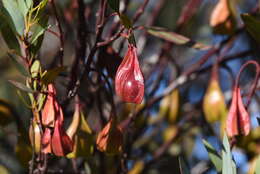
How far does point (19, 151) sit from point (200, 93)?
3.73ft

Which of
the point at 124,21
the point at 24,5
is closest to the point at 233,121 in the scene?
the point at 124,21

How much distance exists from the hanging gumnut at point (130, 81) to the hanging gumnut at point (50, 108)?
0.10m

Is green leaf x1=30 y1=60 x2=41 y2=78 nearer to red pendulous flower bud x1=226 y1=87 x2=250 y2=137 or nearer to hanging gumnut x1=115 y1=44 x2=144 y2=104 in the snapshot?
hanging gumnut x1=115 y1=44 x2=144 y2=104

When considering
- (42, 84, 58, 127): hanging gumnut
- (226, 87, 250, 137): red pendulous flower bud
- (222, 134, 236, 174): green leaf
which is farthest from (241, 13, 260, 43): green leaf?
(42, 84, 58, 127): hanging gumnut

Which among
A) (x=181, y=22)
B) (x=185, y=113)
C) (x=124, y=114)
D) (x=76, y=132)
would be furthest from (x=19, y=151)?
(x=185, y=113)

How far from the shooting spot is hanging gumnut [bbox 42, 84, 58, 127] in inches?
30.1

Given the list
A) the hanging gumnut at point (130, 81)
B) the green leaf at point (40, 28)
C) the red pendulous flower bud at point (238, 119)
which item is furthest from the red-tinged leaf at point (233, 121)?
the green leaf at point (40, 28)

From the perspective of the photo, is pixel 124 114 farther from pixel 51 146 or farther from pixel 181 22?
pixel 51 146

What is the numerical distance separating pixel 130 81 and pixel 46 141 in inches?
6.3

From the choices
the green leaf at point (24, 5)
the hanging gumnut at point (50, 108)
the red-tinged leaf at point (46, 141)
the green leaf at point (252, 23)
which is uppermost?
the green leaf at point (24, 5)

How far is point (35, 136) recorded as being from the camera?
2.68 feet

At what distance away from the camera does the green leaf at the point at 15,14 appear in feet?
2.46

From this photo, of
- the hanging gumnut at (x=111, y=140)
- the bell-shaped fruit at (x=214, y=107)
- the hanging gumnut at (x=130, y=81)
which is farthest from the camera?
the bell-shaped fruit at (x=214, y=107)

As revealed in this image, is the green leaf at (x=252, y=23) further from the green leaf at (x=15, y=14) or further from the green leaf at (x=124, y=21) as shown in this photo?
the green leaf at (x=15, y=14)
